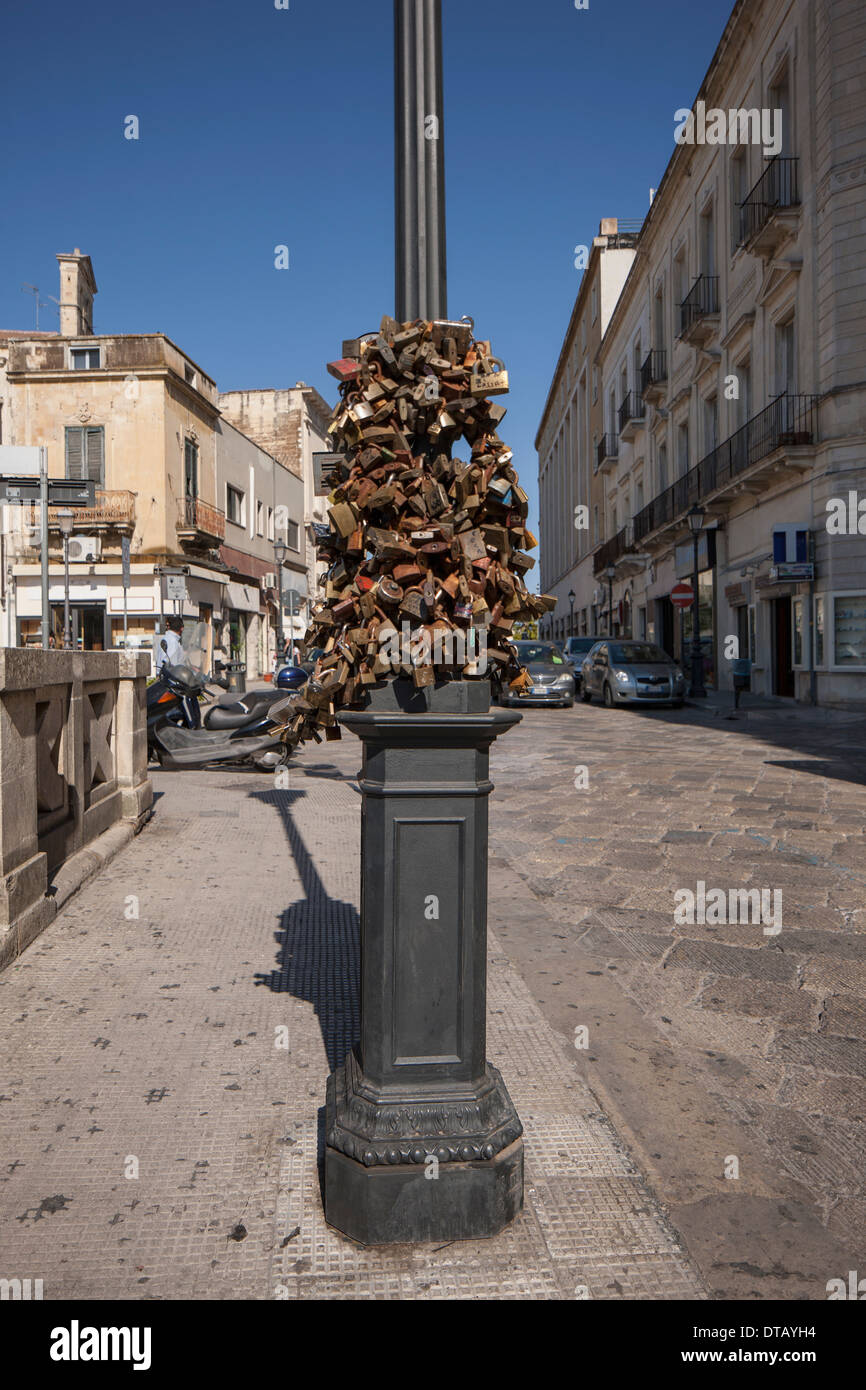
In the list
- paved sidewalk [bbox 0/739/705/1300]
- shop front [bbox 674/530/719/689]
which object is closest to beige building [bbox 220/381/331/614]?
shop front [bbox 674/530/719/689]

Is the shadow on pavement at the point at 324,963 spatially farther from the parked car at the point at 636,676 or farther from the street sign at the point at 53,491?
the parked car at the point at 636,676

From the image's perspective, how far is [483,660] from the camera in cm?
198

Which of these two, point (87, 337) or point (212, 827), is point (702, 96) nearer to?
point (87, 337)

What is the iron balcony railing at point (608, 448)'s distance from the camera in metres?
38.2

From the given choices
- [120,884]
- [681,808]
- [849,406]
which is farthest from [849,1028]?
[849,406]

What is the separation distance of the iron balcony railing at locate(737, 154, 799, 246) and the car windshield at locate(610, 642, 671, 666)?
8333 mm

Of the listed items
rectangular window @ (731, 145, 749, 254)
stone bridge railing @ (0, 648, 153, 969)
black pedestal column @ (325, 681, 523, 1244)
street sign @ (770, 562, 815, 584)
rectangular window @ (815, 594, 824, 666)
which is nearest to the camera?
black pedestal column @ (325, 681, 523, 1244)

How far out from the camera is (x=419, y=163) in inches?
88.4

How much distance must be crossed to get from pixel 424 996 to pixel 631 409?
34.6 meters

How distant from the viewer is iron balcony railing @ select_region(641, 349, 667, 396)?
29.0m

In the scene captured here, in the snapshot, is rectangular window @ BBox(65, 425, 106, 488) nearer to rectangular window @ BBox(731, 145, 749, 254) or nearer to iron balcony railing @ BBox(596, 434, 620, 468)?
rectangular window @ BBox(731, 145, 749, 254)

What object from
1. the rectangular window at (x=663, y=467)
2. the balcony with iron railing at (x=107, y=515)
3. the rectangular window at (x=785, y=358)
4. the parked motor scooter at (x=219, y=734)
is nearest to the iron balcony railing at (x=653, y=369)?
the rectangular window at (x=663, y=467)

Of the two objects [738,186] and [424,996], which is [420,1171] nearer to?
[424,996]
